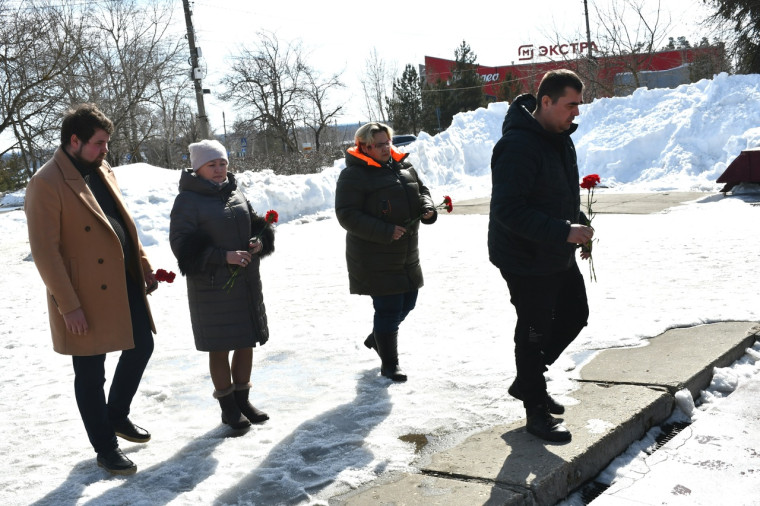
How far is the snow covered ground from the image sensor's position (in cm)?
375

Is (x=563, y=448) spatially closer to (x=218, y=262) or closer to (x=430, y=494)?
(x=430, y=494)

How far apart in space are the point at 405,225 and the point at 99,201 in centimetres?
188

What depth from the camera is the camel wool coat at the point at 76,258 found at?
12.1 ft

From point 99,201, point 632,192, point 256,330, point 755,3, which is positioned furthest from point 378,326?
point 755,3

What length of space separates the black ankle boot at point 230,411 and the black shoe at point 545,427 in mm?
1519

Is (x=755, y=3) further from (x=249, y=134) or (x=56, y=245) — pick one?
(x=249, y=134)

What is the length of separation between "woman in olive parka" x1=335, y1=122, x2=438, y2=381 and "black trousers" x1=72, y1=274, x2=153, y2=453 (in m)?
1.43

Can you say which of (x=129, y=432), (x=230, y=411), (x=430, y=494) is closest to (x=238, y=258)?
(x=230, y=411)

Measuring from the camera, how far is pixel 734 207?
40.0 ft

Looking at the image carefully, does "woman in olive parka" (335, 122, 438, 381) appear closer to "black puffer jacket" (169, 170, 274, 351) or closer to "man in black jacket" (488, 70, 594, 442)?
"black puffer jacket" (169, 170, 274, 351)

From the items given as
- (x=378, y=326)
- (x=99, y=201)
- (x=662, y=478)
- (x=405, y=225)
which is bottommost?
(x=662, y=478)

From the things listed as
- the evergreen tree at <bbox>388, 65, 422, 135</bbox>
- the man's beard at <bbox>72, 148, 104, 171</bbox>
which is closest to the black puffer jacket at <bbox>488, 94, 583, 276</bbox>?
the man's beard at <bbox>72, 148, 104, 171</bbox>

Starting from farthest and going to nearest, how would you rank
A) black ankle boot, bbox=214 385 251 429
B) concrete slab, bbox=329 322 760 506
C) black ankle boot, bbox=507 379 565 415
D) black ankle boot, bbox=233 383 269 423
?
black ankle boot, bbox=233 383 269 423, black ankle boot, bbox=214 385 251 429, black ankle boot, bbox=507 379 565 415, concrete slab, bbox=329 322 760 506

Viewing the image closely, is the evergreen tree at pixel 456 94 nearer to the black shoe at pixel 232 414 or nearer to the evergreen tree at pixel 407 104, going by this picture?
the evergreen tree at pixel 407 104
